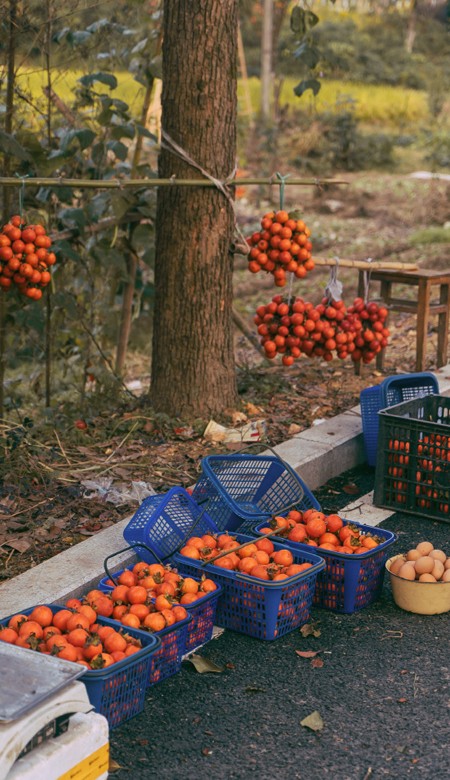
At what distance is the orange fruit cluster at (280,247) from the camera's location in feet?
20.5

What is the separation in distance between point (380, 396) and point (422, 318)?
6.32 feet

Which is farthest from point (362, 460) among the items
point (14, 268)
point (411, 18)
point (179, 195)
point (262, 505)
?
point (411, 18)

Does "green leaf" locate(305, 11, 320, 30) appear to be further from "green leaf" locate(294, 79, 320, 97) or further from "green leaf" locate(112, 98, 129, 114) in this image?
"green leaf" locate(112, 98, 129, 114)

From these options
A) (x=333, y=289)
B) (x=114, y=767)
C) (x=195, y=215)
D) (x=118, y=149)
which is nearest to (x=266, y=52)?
(x=118, y=149)

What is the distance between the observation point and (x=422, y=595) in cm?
436

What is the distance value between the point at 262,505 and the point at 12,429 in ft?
5.07

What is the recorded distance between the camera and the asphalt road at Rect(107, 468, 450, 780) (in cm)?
327

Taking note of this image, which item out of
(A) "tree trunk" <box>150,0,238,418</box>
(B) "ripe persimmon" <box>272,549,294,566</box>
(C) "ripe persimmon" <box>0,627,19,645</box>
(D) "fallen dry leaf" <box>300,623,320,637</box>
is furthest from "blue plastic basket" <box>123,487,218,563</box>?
(A) "tree trunk" <box>150,0,238,418</box>

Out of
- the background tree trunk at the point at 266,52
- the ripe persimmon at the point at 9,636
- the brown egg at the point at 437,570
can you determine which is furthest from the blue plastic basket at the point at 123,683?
the background tree trunk at the point at 266,52

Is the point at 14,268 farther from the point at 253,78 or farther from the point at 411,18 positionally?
the point at 411,18

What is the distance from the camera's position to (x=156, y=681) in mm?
3775

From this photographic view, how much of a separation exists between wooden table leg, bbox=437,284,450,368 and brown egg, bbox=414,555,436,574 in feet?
13.5

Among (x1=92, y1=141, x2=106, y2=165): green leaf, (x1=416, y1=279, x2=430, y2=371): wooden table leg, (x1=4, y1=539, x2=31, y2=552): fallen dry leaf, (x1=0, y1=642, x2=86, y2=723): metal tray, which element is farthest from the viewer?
(x1=416, y1=279, x2=430, y2=371): wooden table leg

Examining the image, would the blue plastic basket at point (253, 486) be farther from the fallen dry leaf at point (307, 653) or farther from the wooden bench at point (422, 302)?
the wooden bench at point (422, 302)
